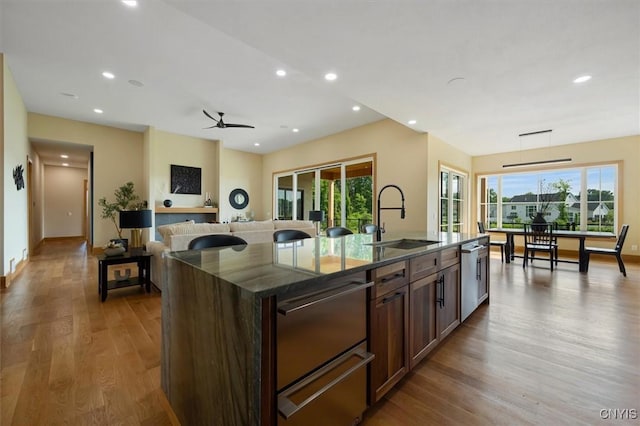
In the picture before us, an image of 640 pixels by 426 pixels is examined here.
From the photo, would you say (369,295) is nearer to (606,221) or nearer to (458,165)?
(458,165)

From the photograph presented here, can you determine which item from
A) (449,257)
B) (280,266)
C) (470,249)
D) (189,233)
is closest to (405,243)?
(449,257)

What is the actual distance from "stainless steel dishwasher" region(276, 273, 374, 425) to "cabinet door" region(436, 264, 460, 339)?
1001 mm

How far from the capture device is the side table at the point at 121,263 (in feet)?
10.7

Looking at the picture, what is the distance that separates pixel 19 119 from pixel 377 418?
23.4 ft

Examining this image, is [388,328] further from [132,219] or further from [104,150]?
[104,150]

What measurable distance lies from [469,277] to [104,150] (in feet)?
26.8

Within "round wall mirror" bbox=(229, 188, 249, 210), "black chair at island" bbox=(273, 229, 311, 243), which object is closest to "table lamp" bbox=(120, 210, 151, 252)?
"black chair at island" bbox=(273, 229, 311, 243)

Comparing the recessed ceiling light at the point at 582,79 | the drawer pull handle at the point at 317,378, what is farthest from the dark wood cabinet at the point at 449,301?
the recessed ceiling light at the point at 582,79

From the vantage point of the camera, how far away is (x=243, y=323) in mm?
941

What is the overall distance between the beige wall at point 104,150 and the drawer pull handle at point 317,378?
7327 millimetres

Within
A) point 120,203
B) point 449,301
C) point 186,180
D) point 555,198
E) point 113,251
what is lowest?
point 449,301

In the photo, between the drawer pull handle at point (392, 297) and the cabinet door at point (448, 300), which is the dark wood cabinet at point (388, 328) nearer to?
the drawer pull handle at point (392, 297)

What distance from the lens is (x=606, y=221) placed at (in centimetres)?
633

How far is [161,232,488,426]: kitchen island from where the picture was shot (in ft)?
3.06
